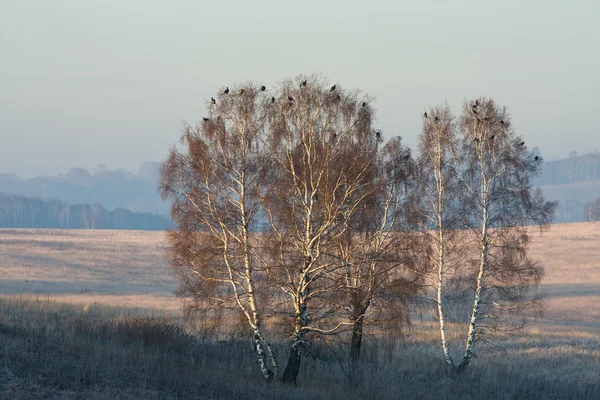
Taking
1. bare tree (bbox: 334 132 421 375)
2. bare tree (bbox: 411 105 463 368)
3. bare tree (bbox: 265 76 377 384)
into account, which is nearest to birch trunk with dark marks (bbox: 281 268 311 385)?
bare tree (bbox: 265 76 377 384)

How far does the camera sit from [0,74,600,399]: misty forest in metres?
21.1

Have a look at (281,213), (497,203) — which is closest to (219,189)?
(281,213)

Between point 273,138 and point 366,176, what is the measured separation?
3.67 metres

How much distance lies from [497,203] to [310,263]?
11.6 meters

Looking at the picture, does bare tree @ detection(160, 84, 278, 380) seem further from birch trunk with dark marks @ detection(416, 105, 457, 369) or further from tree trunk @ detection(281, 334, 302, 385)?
birch trunk with dark marks @ detection(416, 105, 457, 369)

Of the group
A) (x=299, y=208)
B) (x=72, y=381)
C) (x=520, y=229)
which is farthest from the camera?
(x=520, y=229)

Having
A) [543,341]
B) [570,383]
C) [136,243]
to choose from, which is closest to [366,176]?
[570,383]

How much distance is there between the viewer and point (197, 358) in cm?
2408

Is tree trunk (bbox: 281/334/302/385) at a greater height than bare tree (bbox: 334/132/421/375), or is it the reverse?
bare tree (bbox: 334/132/421/375)

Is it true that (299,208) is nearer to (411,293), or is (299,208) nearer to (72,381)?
(411,293)

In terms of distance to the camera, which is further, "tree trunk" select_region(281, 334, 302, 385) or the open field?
"tree trunk" select_region(281, 334, 302, 385)

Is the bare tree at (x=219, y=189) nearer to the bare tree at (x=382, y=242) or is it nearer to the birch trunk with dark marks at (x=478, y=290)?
the bare tree at (x=382, y=242)

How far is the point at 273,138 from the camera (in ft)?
79.4

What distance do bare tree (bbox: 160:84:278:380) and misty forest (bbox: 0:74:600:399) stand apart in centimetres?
5
